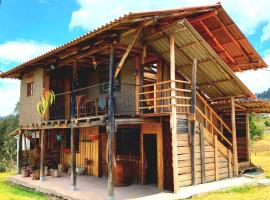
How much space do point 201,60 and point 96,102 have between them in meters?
5.04

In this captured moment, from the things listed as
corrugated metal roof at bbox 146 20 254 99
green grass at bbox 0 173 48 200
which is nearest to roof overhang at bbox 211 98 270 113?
A: corrugated metal roof at bbox 146 20 254 99

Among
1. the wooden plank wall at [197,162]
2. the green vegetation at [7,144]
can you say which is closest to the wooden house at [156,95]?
the wooden plank wall at [197,162]

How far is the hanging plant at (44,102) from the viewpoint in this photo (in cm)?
1543

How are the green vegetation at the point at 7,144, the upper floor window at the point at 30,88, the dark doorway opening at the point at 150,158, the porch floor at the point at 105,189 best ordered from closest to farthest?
the porch floor at the point at 105,189 < the dark doorway opening at the point at 150,158 < the upper floor window at the point at 30,88 < the green vegetation at the point at 7,144

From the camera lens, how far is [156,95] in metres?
13.2

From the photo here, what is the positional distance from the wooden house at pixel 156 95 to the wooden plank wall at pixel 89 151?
0.05 m

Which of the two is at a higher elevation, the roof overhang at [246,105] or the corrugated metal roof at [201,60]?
the corrugated metal roof at [201,60]

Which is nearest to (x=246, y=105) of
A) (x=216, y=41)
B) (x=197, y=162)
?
(x=216, y=41)

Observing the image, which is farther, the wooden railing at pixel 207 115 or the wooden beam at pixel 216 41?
the wooden beam at pixel 216 41

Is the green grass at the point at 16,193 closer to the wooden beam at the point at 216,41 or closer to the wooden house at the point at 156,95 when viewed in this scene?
the wooden house at the point at 156,95

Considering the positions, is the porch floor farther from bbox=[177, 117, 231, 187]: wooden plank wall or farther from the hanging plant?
the hanging plant

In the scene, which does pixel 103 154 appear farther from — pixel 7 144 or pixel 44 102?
pixel 7 144

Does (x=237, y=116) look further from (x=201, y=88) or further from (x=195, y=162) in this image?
(x=195, y=162)

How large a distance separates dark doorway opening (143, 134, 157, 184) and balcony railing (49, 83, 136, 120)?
1.37 meters
